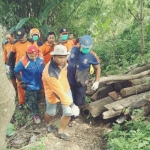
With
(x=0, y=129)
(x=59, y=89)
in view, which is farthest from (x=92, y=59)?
(x=0, y=129)

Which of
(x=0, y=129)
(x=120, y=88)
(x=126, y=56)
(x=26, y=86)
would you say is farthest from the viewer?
(x=126, y=56)

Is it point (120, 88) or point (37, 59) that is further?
point (120, 88)

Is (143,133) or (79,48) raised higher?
(79,48)

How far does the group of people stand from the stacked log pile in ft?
1.44

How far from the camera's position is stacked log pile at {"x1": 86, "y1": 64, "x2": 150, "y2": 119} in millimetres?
5301

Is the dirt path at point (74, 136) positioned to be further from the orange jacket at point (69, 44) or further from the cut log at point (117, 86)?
the orange jacket at point (69, 44)

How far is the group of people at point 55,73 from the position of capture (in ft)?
15.2

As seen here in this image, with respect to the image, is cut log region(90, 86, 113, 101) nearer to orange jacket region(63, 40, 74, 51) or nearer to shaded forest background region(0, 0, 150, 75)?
shaded forest background region(0, 0, 150, 75)

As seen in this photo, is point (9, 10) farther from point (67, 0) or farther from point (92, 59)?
point (92, 59)

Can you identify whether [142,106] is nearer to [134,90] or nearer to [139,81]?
[134,90]

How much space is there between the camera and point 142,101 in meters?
5.29

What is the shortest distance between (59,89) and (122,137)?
4.12ft

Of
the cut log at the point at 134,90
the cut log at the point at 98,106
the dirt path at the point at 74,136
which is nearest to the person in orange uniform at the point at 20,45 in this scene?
the dirt path at the point at 74,136

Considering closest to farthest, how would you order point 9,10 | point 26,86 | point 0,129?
point 0,129, point 26,86, point 9,10
